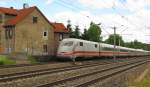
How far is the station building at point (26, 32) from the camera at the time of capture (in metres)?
60.4

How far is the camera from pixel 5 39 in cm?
6281

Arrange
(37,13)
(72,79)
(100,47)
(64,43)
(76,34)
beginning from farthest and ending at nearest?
1. (76,34)
2. (37,13)
3. (100,47)
4. (64,43)
5. (72,79)

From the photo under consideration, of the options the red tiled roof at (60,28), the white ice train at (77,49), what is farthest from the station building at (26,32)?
the white ice train at (77,49)

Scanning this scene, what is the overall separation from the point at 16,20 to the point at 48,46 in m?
8.82

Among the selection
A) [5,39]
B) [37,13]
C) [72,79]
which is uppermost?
[37,13]

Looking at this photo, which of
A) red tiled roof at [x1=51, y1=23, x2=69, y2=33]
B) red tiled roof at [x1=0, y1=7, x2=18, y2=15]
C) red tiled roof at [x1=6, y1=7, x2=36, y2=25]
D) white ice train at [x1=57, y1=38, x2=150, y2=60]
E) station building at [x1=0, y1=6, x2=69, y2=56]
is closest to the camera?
white ice train at [x1=57, y1=38, x2=150, y2=60]

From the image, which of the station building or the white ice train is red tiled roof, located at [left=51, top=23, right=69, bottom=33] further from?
the white ice train

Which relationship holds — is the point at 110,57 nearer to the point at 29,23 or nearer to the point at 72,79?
the point at 29,23

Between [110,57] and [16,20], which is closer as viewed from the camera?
[16,20]

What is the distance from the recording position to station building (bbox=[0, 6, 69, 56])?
60.4 metres

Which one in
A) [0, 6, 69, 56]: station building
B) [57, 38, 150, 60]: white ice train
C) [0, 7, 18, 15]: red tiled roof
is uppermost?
[0, 7, 18, 15]: red tiled roof

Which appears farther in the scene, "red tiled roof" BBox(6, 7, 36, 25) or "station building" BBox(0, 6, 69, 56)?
"red tiled roof" BBox(6, 7, 36, 25)

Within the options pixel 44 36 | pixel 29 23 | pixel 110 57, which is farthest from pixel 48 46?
pixel 110 57

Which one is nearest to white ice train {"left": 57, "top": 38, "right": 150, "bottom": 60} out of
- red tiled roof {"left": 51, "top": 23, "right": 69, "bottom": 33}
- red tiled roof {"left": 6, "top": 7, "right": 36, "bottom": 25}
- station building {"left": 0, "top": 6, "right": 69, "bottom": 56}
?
station building {"left": 0, "top": 6, "right": 69, "bottom": 56}
